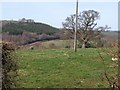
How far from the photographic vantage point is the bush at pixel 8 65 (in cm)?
746

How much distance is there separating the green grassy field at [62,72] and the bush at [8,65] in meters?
1.34

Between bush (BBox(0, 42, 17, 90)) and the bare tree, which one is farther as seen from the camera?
the bare tree

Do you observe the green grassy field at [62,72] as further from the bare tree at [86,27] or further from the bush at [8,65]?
the bare tree at [86,27]

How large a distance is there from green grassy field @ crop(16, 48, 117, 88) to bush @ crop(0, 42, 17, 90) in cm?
134

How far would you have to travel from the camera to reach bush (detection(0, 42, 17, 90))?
7461mm

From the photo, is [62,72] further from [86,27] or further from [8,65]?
[86,27]

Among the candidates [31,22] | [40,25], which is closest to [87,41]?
[40,25]

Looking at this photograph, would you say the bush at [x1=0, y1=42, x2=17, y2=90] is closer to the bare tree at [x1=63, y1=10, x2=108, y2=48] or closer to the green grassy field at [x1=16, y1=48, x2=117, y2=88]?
the green grassy field at [x1=16, y1=48, x2=117, y2=88]

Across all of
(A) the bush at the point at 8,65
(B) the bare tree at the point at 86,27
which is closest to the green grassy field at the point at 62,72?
(A) the bush at the point at 8,65

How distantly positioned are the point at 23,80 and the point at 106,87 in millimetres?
2966

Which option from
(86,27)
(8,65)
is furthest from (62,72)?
(86,27)

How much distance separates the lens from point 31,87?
35.0 ft

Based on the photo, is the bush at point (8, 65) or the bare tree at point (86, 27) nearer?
the bush at point (8, 65)

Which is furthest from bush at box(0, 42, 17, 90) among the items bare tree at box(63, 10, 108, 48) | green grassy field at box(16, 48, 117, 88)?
bare tree at box(63, 10, 108, 48)
